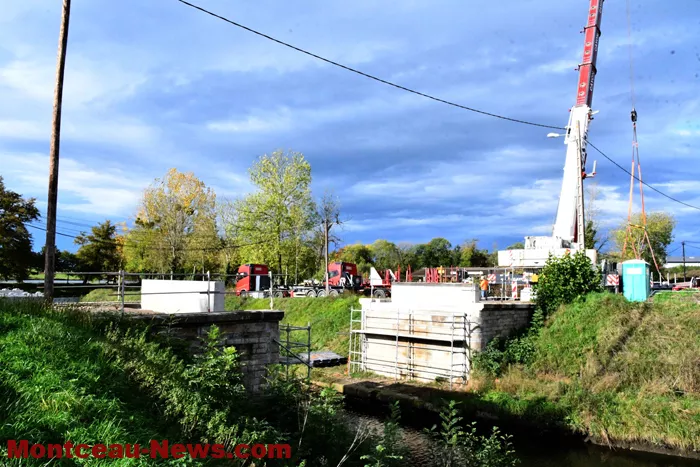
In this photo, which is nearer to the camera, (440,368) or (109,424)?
(109,424)

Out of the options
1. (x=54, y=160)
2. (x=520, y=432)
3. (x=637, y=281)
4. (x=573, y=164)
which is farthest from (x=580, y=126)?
(x=54, y=160)

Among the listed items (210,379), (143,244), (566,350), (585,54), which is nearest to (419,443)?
(566,350)

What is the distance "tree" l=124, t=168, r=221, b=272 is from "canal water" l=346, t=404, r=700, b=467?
30482mm

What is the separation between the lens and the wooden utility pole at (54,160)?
880cm

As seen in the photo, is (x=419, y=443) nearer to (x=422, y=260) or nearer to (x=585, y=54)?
(x=585, y=54)

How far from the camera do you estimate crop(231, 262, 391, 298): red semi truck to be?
1215 inches

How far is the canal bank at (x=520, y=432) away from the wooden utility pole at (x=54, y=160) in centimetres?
587

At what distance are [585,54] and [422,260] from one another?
4700 centimetres

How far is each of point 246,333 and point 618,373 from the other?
1202cm

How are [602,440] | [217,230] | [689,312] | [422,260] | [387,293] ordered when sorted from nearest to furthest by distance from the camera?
1. [602,440]
2. [689,312]
3. [387,293]
4. [217,230]
5. [422,260]

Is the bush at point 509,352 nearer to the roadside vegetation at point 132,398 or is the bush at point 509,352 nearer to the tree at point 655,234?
the roadside vegetation at point 132,398

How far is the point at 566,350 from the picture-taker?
16.7 m

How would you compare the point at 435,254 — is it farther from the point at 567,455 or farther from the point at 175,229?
the point at 567,455

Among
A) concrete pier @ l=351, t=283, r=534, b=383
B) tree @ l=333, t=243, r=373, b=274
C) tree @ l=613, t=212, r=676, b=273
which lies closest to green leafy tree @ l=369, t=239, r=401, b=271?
tree @ l=333, t=243, r=373, b=274
